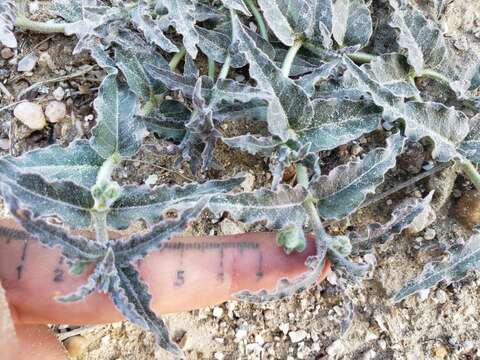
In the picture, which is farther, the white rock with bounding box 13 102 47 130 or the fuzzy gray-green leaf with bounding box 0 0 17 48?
the white rock with bounding box 13 102 47 130

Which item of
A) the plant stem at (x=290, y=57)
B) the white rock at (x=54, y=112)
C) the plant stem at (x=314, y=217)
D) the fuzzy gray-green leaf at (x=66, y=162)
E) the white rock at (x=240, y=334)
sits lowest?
the white rock at (x=240, y=334)

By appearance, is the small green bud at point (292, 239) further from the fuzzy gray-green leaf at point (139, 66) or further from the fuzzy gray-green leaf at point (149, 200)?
the fuzzy gray-green leaf at point (139, 66)

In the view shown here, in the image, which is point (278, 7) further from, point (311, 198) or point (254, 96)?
point (311, 198)

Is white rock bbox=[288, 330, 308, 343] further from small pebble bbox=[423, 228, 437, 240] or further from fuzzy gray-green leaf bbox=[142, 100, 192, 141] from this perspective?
fuzzy gray-green leaf bbox=[142, 100, 192, 141]

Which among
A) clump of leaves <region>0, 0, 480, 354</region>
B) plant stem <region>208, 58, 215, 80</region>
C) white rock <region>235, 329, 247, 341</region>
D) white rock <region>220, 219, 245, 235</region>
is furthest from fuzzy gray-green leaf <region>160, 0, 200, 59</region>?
white rock <region>235, 329, 247, 341</region>

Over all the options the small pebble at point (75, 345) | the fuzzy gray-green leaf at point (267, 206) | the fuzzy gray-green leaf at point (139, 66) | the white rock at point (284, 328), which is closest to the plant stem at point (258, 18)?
the fuzzy gray-green leaf at point (139, 66)

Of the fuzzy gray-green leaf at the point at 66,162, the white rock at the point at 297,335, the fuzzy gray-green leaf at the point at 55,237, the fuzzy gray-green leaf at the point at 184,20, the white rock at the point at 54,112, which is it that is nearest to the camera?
the fuzzy gray-green leaf at the point at 55,237
